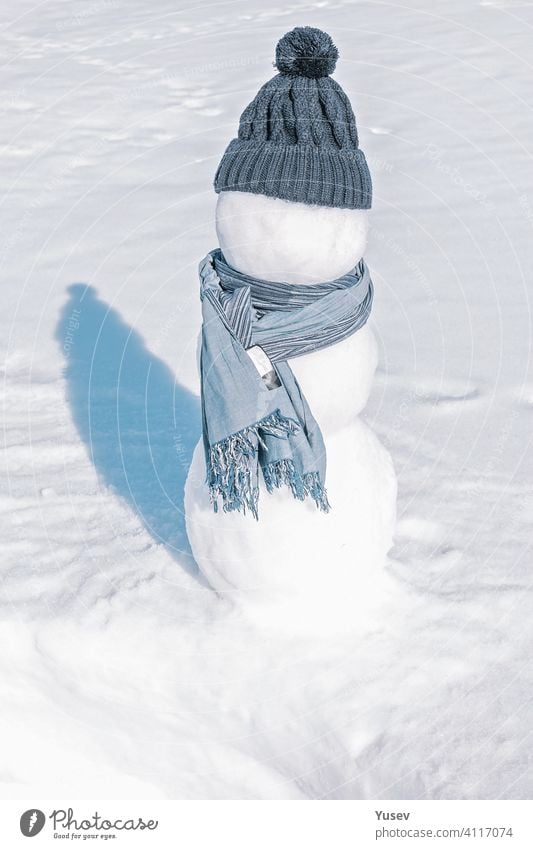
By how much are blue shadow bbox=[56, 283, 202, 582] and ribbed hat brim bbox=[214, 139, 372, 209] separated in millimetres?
1428

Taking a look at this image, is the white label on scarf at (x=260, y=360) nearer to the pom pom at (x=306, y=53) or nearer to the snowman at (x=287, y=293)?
the snowman at (x=287, y=293)

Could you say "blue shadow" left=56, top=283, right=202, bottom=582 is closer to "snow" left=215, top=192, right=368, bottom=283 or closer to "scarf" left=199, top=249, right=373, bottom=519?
"scarf" left=199, top=249, right=373, bottom=519

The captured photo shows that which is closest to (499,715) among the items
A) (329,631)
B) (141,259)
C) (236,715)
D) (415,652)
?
(415,652)

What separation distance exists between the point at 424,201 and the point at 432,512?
294cm

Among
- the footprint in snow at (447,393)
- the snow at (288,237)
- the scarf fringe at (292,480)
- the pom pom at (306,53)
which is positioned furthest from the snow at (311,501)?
the footprint in snow at (447,393)

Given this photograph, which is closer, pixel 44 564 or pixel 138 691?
pixel 138 691

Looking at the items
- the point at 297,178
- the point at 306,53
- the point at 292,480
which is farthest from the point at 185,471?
the point at 306,53

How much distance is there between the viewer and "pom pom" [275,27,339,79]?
2.70 metres

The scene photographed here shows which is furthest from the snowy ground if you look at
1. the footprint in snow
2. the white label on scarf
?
the white label on scarf

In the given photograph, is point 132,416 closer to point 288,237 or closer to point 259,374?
point 259,374

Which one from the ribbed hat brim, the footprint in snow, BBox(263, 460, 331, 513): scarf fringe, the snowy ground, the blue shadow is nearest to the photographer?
the ribbed hat brim

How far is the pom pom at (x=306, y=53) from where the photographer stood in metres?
2.70

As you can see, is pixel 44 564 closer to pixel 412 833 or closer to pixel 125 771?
pixel 125 771

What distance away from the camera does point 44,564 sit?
3.59 meters
